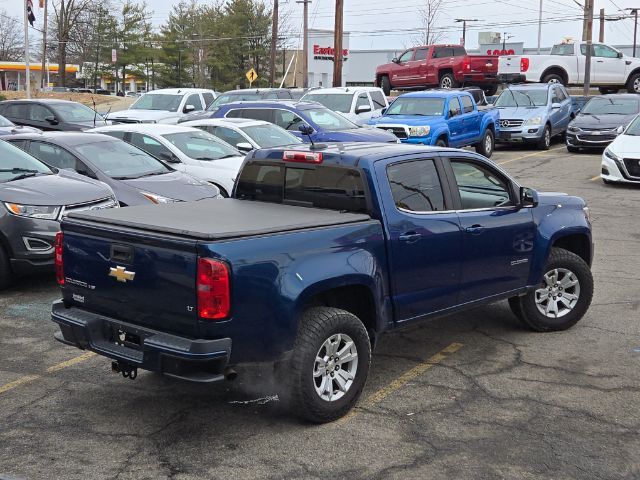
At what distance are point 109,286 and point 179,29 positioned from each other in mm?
77877

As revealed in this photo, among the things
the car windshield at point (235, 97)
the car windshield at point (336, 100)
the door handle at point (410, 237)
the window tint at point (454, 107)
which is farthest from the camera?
the car windshield at point (235, 97)

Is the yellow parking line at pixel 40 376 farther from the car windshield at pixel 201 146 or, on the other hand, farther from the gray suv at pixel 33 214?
the car windshield at pixel 201 146

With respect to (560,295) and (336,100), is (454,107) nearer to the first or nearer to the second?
(336,100)

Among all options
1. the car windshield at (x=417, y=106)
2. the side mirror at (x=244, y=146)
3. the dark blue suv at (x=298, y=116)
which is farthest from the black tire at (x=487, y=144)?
the side mirror at (x=244, y=146)

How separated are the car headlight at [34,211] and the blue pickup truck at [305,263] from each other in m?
3.05

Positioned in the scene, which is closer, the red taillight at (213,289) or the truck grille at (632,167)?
the red taillight at (213,289)

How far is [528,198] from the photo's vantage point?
6941 millimetres

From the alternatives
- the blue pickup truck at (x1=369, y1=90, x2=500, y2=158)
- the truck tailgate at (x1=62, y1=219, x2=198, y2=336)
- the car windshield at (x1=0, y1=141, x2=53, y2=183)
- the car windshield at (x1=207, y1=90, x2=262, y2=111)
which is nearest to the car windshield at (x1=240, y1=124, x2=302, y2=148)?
the blue pickup truck at (x1=369, y1=90, x2=500, y2=158)

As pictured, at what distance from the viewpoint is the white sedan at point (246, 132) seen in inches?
600

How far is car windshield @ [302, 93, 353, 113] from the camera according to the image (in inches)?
901

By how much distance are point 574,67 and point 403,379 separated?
28162 mm

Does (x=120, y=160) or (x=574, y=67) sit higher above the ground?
(x=574, y=67)

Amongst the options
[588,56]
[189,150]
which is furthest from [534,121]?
[189,150]

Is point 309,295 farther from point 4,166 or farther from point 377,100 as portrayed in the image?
point 377,100
